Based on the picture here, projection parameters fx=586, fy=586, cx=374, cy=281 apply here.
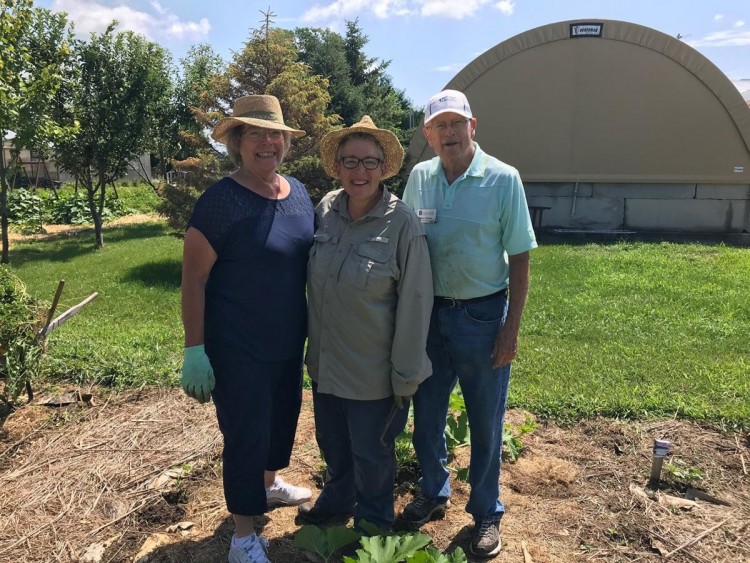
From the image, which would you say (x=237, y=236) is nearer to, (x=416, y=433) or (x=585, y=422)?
(x=416, y=433)

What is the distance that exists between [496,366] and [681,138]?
11710mm

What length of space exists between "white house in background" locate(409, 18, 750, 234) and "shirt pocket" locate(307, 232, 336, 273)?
11234 mm

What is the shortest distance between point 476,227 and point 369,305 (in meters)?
0.57

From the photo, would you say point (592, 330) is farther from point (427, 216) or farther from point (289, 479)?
point (427, 216)

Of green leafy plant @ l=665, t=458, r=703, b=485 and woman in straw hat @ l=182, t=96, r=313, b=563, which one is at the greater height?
woman in straw hat @ l=182, t=96, r=313, b=563

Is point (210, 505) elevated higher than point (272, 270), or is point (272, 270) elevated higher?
point (272, 270)

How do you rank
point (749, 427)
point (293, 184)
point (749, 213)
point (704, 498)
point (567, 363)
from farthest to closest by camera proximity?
point (749, 213)
point (567, 363)
point (749, 427)
point (704, 498)
point (293, 184)

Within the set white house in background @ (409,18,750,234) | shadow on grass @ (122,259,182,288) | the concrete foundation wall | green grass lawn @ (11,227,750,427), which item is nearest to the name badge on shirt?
green grass lawn @ (11,227,750,427)

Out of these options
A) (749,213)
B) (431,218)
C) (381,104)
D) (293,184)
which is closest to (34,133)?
(293,184)

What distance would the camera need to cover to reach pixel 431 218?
8.59 feet

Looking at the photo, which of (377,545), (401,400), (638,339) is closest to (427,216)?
(401,400)

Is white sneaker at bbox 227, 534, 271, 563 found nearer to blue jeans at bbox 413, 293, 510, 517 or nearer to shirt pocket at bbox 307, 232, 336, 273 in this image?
blue jeans at bbox 413, 293, 510, 517

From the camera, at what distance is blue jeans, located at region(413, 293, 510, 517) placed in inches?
103

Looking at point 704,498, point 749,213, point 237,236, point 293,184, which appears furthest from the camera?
point 749,213
